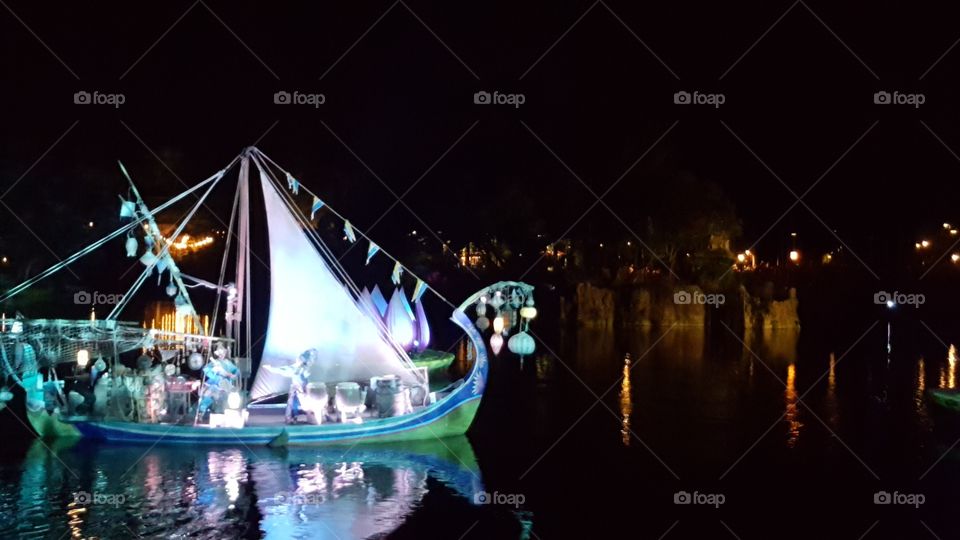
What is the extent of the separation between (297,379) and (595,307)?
35.4m

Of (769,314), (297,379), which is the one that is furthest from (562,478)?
(769,314)

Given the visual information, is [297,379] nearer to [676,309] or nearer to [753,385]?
[753,385]

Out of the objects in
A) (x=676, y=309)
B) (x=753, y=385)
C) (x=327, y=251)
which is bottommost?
(x=753, y=385)

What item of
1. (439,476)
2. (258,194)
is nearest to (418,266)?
(258,194)

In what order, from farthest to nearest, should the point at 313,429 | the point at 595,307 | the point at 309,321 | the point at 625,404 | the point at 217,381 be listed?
the point at 595,307 → the point at 625,404 → the point at 309,321 → the point at 217,381 → the point at 313,429

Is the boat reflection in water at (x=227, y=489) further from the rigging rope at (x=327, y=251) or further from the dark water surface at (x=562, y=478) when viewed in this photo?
the rigging rope at (x=327, y=251)

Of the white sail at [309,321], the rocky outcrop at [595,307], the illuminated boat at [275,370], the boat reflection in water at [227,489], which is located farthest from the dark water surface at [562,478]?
the rocky outcrop at [595,307]

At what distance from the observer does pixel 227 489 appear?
16828 millimetres

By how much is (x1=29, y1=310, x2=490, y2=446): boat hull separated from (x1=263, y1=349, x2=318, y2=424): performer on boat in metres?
0.44

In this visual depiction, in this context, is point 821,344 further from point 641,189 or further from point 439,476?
point 439,476

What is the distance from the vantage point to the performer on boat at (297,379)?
1941 centimetres

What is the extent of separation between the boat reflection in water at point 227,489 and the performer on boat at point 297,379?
906 millimetres

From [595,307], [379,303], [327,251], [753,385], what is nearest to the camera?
[327,251]

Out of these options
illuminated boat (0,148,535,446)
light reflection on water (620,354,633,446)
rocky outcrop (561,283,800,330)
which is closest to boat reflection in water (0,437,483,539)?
illuminated boat (0,148,535,446)
